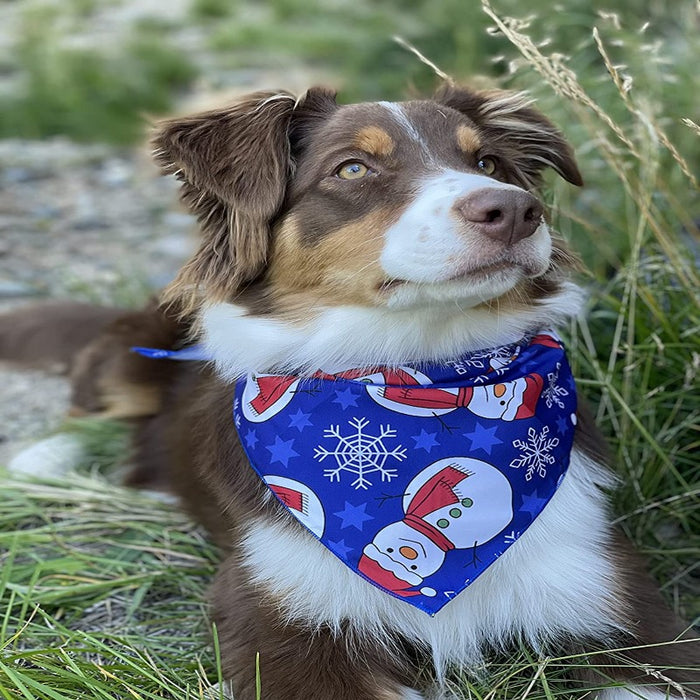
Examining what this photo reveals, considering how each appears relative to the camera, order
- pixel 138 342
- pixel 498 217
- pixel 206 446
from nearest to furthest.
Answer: pixel 498 217
pixel 206 446
pixel 138 342

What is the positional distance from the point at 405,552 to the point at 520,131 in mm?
1397

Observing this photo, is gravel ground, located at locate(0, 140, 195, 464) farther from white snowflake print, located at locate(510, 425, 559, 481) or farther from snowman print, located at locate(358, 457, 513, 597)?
white snowflake print, located at locate(510, 425, 559, 481)

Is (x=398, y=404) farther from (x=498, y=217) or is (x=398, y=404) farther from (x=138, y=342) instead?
(x=138, y=342)

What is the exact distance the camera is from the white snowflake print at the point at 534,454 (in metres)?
2.62

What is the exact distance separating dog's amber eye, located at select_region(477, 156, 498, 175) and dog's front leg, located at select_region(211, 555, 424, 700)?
1363mm

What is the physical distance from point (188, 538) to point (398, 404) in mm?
1188

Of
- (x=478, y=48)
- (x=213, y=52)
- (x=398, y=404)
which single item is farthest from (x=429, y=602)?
(x=213, y=52)

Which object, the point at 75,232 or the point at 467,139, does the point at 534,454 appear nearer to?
the point at 467,139

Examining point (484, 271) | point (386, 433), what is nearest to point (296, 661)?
point (386, 433)

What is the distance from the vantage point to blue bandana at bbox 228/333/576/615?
254 centimetres

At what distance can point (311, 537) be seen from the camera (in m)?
2.59

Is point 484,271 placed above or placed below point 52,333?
above

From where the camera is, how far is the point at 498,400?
2.66 meters

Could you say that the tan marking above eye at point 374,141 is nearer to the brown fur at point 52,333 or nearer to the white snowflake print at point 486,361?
the white snowflake print at point 486,361
